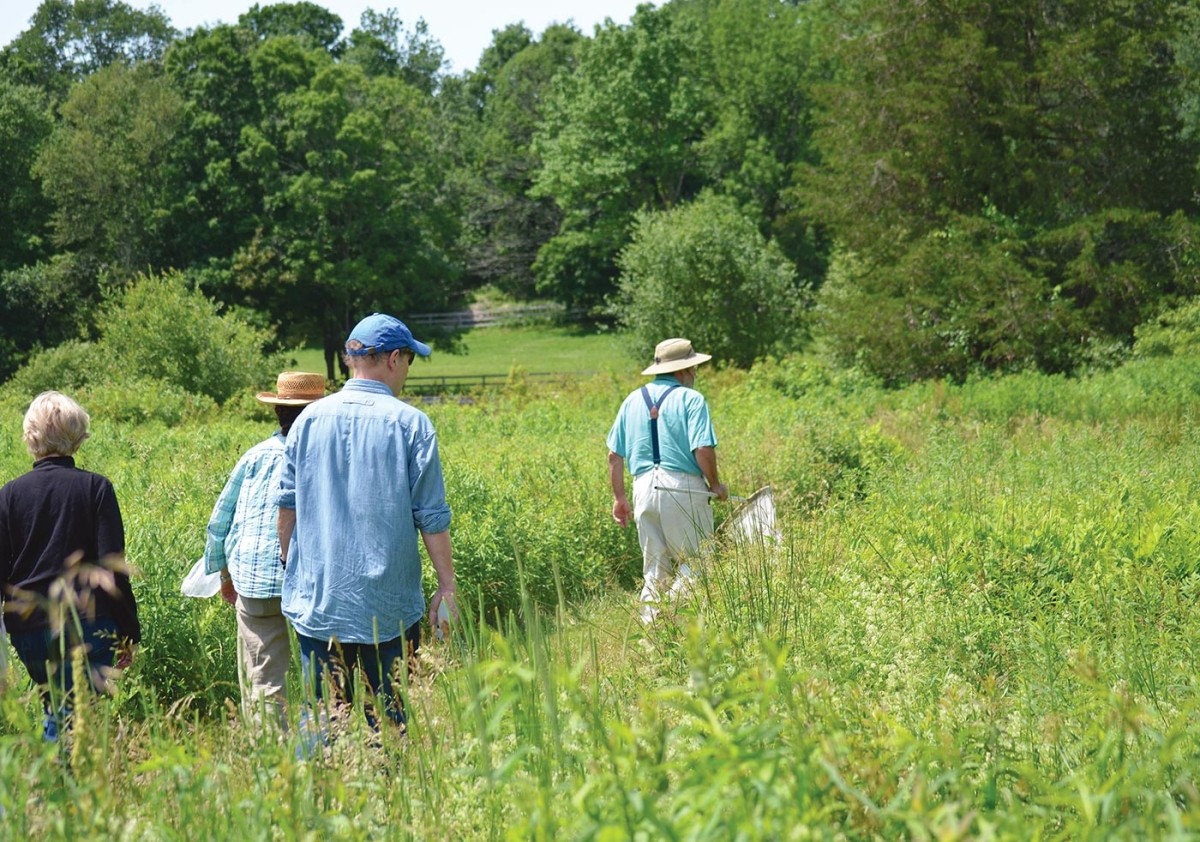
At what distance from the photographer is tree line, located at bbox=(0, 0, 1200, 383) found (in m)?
22.2

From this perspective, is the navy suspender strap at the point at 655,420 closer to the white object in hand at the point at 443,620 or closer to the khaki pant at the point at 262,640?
the khaki pant at the point at 262,640

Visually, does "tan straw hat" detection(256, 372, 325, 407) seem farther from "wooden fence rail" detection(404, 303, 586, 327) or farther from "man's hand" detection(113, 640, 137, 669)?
"wooden fence rail" detection(404, 303, 586, 327)

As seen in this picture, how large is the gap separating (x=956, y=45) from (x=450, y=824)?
21771 mm

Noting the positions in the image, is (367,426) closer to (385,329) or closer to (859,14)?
(385,329)

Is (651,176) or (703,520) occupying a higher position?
(651,176)

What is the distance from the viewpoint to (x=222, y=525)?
5.11 meters

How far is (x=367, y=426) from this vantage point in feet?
14.0

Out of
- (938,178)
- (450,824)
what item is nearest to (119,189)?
(938,178)

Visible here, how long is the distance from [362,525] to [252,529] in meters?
0.96

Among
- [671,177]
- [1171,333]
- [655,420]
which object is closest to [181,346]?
[1171,333]

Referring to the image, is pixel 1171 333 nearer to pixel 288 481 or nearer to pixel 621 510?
pixel 621 510

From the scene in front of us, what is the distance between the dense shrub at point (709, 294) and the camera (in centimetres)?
2919

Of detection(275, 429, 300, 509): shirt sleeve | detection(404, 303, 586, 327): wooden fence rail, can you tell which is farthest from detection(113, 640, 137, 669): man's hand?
detection(404, 303, 586, 327): wooden fence rail

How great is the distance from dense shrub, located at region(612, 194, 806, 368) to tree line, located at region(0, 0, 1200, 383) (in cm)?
8
